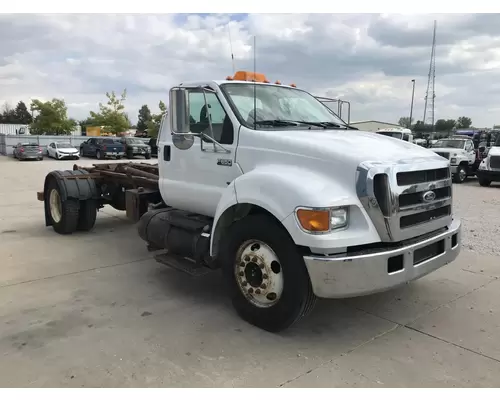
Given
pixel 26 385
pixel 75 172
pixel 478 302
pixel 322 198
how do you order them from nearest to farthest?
pixel 26 385 → pixel 322 198 → pixel 478 302 → pixel 75 172

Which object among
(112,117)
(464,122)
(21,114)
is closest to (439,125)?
(464,122)

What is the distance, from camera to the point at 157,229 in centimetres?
543

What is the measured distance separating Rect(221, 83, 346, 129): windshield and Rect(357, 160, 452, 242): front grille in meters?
1.34

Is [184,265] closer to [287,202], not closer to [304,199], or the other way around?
[287,202]

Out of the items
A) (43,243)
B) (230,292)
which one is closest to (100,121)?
(43,243)

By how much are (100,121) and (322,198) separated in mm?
59363

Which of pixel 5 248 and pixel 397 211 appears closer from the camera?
pixel 397 211

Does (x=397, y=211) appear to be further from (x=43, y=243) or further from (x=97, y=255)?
(x=43, y=243)

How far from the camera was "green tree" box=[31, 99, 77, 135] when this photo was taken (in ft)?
185

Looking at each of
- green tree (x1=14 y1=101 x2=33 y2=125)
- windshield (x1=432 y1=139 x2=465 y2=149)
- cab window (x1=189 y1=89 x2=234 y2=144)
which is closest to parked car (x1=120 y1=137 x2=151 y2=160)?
windshield (x1=432 y1=139 x2=465 y2=149)

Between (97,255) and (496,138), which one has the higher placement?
(496,138)

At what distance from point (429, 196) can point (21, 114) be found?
11705 centimetres

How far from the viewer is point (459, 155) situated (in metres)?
19.3

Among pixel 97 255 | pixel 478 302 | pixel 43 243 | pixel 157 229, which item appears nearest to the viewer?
pixel 478 302
